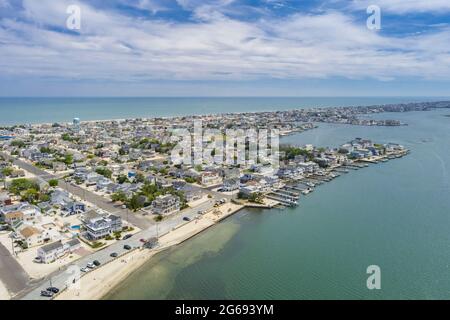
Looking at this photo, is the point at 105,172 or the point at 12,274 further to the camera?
the point at 105,172

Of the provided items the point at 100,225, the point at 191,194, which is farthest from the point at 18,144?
the point at 100,225

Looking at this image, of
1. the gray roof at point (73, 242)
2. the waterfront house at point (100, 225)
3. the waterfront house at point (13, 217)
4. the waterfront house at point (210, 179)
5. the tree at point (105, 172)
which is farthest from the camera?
the tree at point (105, 172)

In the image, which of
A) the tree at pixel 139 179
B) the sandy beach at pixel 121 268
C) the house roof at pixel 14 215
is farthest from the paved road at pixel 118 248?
the tree at pixel 139 179

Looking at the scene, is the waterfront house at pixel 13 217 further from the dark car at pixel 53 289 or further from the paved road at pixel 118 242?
the dark car at pixel 53 289

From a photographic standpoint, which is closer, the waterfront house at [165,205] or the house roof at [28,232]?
the house roof at [28,232]

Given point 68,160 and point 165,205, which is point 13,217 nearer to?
point 165,205

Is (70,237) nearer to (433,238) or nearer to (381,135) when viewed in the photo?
(433,238)

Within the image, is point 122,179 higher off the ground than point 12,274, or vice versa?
point 122,179

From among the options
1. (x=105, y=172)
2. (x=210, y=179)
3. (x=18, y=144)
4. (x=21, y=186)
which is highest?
(x=18, y=144)
